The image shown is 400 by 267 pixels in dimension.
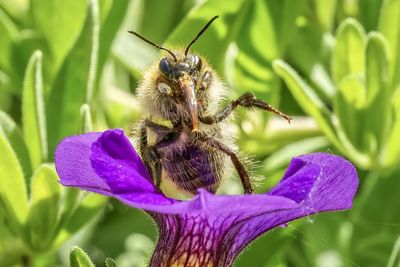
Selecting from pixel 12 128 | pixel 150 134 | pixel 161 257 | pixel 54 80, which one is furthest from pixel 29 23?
pixel 161 257

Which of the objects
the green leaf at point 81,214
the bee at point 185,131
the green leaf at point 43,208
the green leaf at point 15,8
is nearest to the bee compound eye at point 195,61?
the bee at point 185,131

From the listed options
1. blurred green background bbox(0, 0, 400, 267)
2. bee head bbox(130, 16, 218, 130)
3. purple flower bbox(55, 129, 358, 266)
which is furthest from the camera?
blurred green background bbox(0, 0, 400, 267)

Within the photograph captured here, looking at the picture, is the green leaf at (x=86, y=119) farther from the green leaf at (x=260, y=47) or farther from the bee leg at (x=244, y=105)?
the green leaf at (x=260, y=47)

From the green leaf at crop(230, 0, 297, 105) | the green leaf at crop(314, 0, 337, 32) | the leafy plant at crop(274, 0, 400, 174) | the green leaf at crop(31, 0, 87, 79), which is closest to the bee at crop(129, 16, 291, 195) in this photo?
the leafy plant at crop(274, 0, 400, 174)

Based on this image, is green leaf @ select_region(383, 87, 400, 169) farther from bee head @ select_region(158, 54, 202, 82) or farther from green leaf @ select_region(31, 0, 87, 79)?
green leaf @ select_region(31, 0, 87, 79)

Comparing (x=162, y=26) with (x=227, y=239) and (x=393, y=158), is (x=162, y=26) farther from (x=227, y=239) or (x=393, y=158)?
(x=227, y=239)

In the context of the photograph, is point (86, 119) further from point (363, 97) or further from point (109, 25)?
point (363, 97)
